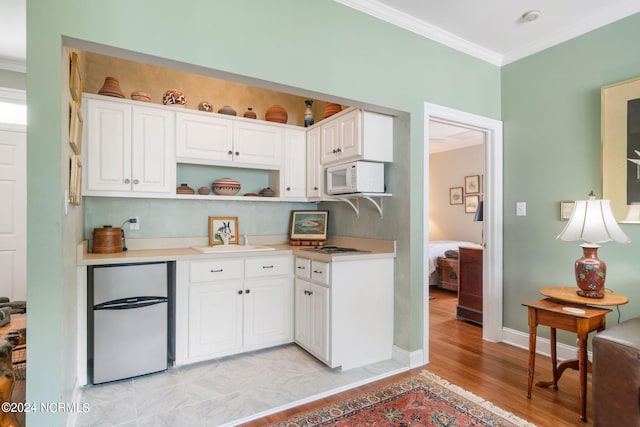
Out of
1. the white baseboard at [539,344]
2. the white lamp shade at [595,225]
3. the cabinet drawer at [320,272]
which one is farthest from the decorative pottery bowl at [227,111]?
the white baseboard at [539,344]

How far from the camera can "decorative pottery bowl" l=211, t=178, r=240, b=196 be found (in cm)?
331

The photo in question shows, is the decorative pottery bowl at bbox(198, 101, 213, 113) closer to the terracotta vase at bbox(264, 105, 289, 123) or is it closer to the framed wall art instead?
the terracotta vase at bbox(264, 105, 289, 123)

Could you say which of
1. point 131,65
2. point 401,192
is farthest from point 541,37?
point 131,65

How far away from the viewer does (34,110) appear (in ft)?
5.21

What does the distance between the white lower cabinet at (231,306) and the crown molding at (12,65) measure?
2737mm

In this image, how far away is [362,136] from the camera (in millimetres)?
2783

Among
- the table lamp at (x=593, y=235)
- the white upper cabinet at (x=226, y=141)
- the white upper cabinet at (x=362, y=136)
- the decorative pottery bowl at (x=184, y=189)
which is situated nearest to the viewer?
the table lamp at (x=593, y=235)

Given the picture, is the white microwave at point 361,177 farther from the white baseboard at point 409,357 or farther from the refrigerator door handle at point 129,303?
the refrigerator door handle at point 129,303

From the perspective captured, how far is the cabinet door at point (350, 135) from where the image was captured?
9.21 feet

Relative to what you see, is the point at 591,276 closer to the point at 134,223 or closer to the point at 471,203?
the point at 134,223

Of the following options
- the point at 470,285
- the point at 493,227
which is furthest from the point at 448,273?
the point at 493,227

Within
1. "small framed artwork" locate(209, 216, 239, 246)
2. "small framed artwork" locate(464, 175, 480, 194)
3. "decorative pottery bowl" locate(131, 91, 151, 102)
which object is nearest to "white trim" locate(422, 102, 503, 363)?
"small framed artwork" locate(209, 216, 239, 246)

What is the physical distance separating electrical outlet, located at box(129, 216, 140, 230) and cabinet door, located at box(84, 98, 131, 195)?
40 centimetres

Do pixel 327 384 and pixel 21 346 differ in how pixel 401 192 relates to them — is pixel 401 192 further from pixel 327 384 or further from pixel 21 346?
pixel 21 346
